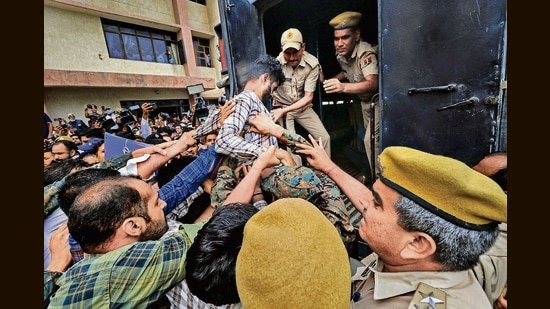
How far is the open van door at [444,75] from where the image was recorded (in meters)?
1.57

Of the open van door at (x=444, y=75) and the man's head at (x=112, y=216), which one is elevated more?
the open van door at (x=444, y=75)

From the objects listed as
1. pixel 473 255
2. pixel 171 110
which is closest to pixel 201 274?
pixel 473 255

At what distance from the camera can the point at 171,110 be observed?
14.9 meters

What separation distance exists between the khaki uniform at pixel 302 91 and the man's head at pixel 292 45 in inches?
3.6

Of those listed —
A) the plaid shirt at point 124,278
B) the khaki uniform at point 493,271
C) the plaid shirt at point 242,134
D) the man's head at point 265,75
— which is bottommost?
the khaki uniform at point 493,271

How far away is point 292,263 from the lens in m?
0.58

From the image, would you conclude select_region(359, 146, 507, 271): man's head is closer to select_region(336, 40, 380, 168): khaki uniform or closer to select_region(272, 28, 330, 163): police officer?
select_region(336, 40, 380, 168): khaki uniform

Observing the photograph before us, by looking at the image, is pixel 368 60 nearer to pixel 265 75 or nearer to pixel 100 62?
pixel 265 75

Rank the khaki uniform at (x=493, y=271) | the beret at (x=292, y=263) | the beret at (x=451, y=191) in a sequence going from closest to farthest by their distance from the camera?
the beret at (x=292, y=263)
the beret at (x=451, y=191)
the khaki uniform at (x=493, y=271)

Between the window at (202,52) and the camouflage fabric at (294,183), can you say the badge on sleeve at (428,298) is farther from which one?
the window at (202,52)

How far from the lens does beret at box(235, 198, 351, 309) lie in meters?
0.58

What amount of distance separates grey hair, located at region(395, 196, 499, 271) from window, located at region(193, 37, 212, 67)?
17.3 m

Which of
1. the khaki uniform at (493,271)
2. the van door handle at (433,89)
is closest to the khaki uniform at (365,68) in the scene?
the van door handle at (433,89)

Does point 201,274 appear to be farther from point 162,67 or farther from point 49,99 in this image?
point 162,67
